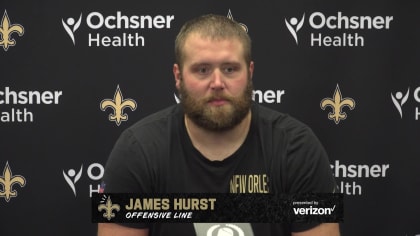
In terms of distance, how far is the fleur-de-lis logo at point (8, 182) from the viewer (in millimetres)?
2307

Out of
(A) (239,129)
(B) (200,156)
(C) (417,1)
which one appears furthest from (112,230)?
(C) (417,1)

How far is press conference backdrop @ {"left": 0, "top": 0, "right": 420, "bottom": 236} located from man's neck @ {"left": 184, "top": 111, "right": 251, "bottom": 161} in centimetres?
70

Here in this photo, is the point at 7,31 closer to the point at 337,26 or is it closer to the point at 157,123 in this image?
the point at 157,123

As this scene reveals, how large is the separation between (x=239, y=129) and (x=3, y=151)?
1.21 meters

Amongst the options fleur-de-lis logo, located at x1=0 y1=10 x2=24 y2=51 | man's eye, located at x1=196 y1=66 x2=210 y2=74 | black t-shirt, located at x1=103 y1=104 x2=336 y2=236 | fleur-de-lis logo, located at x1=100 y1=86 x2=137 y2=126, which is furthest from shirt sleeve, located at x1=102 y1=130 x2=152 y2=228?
fleur-de-lis logo, located at x1=0 y1=10 x2=24 y2=51

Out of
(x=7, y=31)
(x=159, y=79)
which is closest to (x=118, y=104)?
(x=159, y=79)

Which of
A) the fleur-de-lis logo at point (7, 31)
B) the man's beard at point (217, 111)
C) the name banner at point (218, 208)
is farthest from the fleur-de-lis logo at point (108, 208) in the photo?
the fleur-de-lis logo at point (7, 31)

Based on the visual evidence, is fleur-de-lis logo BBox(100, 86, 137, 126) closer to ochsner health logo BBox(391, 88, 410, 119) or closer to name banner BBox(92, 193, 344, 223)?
name banner BBox(92, 193, 344, 223)

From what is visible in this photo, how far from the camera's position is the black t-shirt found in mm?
1538

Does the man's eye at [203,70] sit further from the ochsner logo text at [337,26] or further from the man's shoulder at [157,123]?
the ochsner logo text at [337,26]

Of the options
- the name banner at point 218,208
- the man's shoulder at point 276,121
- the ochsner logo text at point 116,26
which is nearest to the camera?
the name banner at point 218,208

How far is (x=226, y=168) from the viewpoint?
5.08 feet

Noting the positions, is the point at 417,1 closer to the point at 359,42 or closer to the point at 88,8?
the point at 359,42

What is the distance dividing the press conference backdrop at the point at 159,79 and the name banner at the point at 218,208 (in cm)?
79
